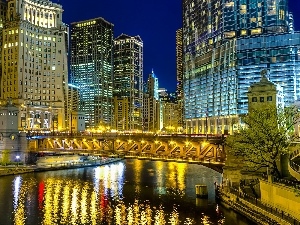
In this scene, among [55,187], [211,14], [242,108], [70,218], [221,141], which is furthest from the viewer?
[211,14]

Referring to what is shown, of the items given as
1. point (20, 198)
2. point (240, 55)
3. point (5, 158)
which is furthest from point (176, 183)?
point (240, 55)

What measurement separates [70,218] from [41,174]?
164ft

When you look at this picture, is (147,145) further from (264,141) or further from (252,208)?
(252,208)

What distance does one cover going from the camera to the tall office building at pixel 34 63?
177 m

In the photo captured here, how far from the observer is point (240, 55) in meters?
164

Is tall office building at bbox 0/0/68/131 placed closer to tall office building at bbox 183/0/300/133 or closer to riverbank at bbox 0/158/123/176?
riverbank at bbox 0/158/123/176

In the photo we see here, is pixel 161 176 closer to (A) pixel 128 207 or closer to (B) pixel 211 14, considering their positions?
(A) pixel 128 207

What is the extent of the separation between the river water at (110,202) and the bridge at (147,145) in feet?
23.8

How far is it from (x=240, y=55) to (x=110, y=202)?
11823cm

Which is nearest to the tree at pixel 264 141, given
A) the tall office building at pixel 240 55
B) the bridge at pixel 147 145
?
the bridge at pixel 147 145

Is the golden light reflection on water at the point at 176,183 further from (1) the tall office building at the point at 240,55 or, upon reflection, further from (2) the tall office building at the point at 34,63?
(2) the tall office building at the point at 34,63

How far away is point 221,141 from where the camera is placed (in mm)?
60594

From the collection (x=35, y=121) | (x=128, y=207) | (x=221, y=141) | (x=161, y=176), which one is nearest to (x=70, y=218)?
(x=128, y=207)

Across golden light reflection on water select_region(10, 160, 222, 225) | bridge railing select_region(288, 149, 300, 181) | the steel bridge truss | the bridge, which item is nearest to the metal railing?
bridge railing select_region(288, 149, 300, 181)
